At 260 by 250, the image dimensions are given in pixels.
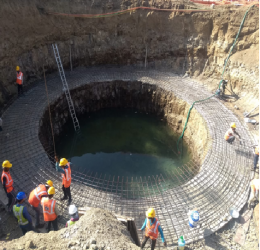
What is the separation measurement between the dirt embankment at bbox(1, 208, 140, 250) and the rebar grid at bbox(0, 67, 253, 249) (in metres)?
2.04

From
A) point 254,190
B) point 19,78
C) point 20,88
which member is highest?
point 19,78

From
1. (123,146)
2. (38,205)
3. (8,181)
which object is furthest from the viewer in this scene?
(123,146)

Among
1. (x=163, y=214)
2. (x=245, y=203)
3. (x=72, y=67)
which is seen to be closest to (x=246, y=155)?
(x=245, y=203)

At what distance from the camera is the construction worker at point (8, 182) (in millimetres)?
5770

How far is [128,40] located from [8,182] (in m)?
9.81

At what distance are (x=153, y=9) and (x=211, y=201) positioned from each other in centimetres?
1018

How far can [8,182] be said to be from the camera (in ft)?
19.1

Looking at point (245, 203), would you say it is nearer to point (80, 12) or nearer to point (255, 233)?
point (255, 233)

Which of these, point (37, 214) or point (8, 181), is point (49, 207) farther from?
point (8, 181)

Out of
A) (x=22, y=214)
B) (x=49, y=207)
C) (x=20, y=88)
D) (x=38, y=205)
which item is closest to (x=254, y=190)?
(x=49, y=207)

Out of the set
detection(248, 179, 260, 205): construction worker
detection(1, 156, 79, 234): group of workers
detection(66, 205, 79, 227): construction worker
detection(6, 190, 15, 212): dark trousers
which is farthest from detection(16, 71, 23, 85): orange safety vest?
detection(248, 179, 260, 205): construction worker

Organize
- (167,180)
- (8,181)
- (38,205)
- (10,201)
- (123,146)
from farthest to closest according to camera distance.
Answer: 1. (123,146)
2. (167,180)
3. (10,201)
4. (8,181)
5. (38,205)

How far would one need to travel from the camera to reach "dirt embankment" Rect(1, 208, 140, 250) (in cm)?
384

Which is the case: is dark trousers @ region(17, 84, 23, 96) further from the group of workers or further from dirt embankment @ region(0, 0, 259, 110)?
the group of workers
